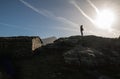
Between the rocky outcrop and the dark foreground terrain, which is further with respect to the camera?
the rocky outcrop

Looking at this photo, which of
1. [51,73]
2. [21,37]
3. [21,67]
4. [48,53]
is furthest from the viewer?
[21,37]

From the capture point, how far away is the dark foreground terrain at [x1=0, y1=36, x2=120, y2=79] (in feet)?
121

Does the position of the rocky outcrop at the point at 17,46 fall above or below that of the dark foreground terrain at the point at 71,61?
above

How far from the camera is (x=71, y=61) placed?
38156 millimetres

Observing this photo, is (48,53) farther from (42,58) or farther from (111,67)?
(111,67)

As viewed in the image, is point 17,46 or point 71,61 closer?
point 71,61

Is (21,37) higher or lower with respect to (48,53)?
higher

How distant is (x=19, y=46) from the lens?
4431 centimetres

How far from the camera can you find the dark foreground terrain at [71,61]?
121 ft

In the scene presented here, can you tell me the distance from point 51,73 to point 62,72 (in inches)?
83.5

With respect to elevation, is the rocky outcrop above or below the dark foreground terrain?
above

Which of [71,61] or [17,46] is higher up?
[17,46]

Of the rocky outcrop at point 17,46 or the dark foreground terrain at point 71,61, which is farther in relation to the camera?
the rocky outcrop at point 17,46

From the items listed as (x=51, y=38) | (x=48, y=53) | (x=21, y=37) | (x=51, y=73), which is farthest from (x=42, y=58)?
(x=51, y=38)
